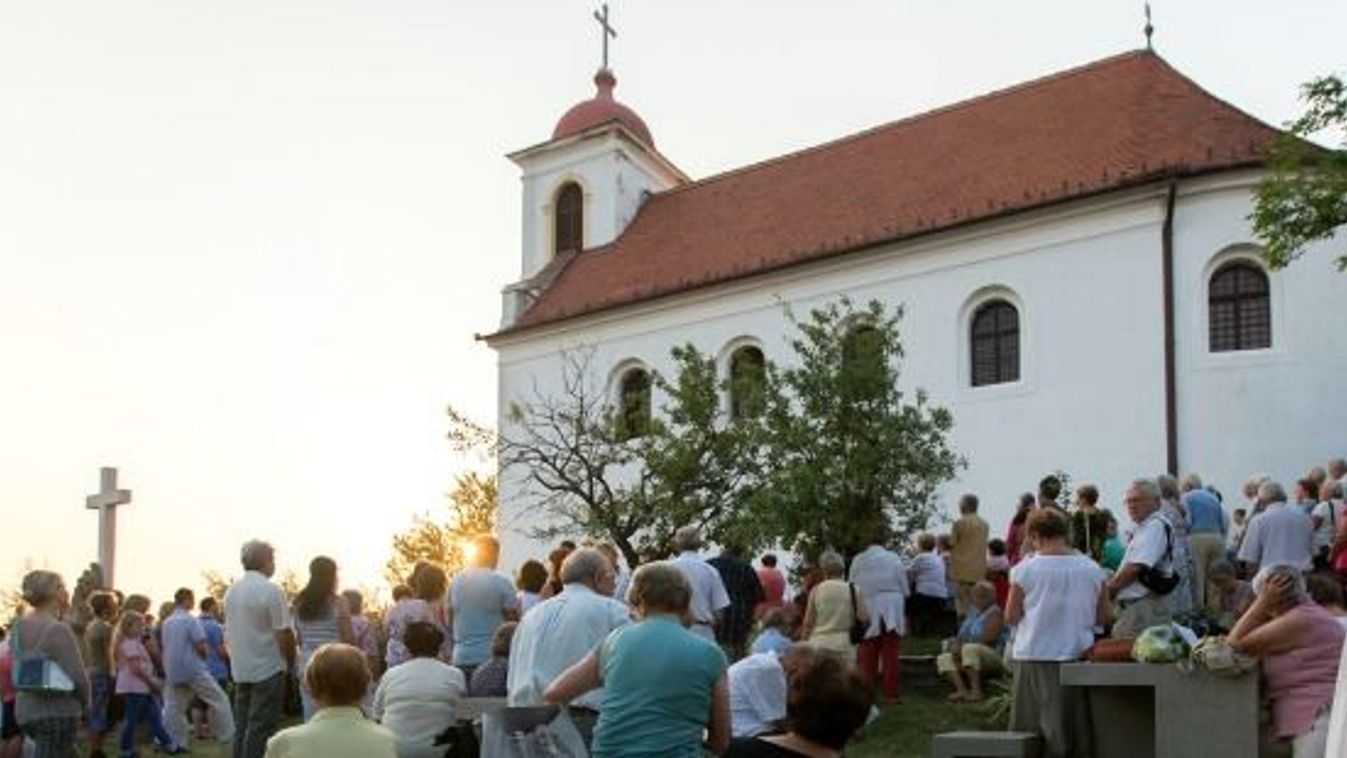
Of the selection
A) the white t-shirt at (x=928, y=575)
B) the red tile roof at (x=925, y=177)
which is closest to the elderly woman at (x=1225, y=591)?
the white t-shirt at (x=928, y=575)

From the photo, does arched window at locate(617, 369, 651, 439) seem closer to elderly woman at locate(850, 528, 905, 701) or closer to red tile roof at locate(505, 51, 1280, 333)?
red tile roof at locate(505, 51, 1280, 333)

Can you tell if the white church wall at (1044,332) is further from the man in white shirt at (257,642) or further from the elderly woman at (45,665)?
the elderly woman at (45,665)

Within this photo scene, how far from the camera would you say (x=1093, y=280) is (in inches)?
1035

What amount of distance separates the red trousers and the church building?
11.7m

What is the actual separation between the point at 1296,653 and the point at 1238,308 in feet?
61.1

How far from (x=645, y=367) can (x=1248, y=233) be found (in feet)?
42.5

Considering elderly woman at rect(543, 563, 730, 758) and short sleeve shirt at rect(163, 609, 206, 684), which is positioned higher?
elderly woman at rect(543, 563, 730, 758)

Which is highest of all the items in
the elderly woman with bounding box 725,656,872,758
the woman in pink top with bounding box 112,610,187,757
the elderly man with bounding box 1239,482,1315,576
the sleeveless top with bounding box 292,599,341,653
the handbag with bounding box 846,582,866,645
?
the elderly man with bounding box 1239,482,1315,576

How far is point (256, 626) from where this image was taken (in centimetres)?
974

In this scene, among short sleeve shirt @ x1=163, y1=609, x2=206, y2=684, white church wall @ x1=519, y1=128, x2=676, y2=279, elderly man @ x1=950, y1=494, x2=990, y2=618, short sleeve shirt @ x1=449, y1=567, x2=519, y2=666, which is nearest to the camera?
short sleeve shirt @ x1=449, y1=567, x2=519, y2=666

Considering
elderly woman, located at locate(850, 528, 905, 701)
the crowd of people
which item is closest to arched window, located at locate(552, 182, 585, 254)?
the crowd of people

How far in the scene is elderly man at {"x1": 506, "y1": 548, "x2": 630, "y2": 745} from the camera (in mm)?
7293

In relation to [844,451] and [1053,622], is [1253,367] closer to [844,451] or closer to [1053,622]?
[844,451]

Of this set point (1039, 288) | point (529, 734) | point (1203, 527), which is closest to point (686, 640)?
point (529, 734)
